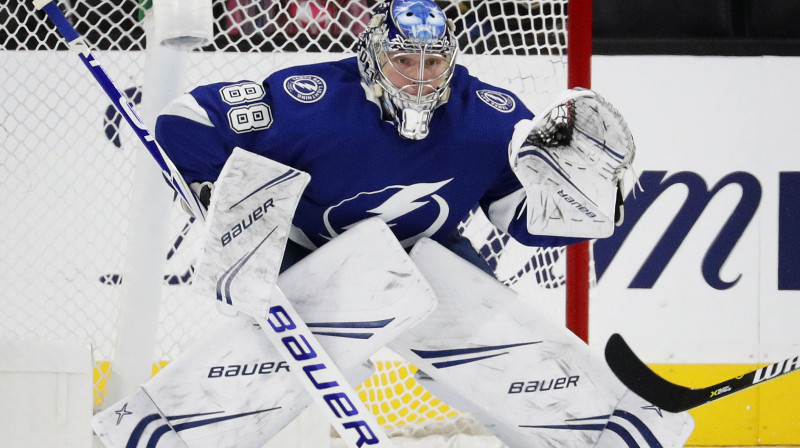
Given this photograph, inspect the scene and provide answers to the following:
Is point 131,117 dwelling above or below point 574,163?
above

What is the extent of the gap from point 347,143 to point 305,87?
143 millimetres

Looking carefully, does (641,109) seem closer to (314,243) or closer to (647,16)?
(647,16)

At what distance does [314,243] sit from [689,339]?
1417mm

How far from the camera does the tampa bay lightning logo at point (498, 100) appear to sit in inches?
74.5

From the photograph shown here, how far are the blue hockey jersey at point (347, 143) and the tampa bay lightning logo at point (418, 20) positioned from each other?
0.15 meters

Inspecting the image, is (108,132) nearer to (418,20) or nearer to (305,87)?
(305,87)

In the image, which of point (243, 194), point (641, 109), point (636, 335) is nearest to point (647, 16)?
point (641, 109)

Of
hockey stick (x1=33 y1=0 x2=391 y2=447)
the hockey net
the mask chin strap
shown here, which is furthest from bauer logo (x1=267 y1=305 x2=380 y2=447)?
the hockey net

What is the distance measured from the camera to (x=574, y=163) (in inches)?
69.6

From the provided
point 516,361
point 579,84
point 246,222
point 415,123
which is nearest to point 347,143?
point 415,123

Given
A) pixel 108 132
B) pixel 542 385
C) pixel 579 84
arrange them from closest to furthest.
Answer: pixel 542 385, pixel 579 84, pixel 108 132

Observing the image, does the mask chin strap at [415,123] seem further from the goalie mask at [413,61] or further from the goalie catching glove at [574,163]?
the goalie catching glove at [574,163]

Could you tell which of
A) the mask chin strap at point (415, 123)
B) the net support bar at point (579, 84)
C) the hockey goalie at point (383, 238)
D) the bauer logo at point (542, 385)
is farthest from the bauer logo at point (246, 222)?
the net support bar at point (579, 84)

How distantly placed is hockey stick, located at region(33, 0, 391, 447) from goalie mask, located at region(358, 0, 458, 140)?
1.32ft
